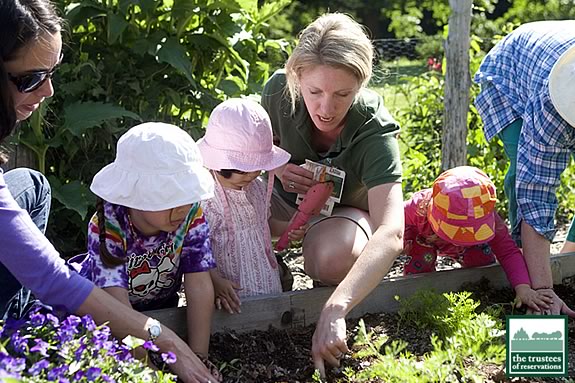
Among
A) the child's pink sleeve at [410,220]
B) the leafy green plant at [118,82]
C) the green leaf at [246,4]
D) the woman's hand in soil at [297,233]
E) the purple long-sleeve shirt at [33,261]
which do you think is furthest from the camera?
the green leaf at [246,4]

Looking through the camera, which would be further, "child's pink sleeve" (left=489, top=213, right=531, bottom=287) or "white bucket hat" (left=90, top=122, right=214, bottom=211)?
"child's pink sleeve" (left=489, top=213, right=531, bottom=287)

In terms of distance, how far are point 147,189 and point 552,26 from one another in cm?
197

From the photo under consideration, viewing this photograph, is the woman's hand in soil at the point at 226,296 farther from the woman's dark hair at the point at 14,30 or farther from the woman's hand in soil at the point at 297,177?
the woman's dark hair at the point at 14,30

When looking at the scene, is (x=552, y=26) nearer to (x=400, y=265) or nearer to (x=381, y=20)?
(x=400, y=265)

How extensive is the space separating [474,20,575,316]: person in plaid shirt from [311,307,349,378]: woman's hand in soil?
0.96 metres

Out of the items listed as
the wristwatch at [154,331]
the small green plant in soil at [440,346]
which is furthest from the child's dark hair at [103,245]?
the small green plant in soil at [440,346]

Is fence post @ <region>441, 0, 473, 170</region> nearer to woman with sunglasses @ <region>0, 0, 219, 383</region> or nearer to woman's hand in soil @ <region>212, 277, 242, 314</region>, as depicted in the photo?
woman's hand in soil @ <region>212, 277, 242, 314</region>

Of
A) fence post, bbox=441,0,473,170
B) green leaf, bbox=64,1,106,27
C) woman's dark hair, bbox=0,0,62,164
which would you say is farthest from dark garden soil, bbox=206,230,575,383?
green leaf, bbox=64,1,106,27

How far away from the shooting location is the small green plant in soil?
2408 millimetres

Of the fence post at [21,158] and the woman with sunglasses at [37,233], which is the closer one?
the woman with sunglasses at [37,233]

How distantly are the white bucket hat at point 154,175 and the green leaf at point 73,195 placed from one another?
3.72 feet

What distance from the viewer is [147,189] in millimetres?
2520

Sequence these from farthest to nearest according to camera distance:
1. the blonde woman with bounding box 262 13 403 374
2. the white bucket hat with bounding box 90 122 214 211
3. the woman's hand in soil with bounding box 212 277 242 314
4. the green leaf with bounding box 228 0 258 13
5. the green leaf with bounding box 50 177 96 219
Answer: the green leaf with bounding box 228 0 258 13
the green leaf with bounding box 50 177 96 219
the woman's hand in soil with bounding box 212 277 242 314
the blonde woman with bounding box 262 13 403 374
the white bucket hat with bounding box 90 122 214 211

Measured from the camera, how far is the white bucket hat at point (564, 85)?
3.07 metres
